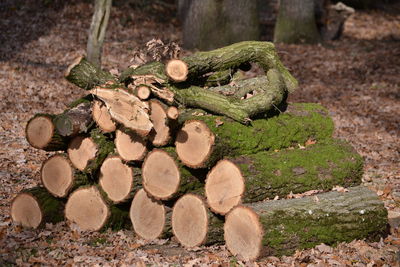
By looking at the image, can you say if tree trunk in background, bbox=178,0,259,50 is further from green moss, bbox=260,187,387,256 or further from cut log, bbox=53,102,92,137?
green moss, bbox=260,187,387,256

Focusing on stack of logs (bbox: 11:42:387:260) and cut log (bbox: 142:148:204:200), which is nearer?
stack of logs (bbox: 11:42:387:260)

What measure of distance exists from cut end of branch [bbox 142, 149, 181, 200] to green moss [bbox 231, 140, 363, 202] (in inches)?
28.6

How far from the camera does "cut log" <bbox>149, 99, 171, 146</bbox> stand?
20.9 ft

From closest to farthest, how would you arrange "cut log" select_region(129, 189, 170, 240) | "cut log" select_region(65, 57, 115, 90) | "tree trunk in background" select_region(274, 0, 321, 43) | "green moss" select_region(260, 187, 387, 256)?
"green moss" select_region(260, 187, 387, 256)
"cut log" select_region(129, 189, 170, 240)
"cut log" select_region(65, 57, 115, 90)
"tree trunk in background" select_region(274, 0, 321, 43)

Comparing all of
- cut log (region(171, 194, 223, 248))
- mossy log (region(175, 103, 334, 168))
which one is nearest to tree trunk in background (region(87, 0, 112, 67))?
mossy log (region(175, 103, 334, 168))

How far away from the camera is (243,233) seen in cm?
612

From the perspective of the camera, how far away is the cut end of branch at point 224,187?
6.32 metres

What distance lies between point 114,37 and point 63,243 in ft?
36.0

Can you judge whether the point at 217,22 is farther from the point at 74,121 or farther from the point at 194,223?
the point at 194,223

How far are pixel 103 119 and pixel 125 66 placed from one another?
780 cm

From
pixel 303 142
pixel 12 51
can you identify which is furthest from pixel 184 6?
pixel 303 142

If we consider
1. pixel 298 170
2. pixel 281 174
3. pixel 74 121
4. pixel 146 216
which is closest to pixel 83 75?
pixel 74 121

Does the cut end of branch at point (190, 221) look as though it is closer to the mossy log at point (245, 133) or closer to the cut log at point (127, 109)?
the mossy log at point (245, 133)

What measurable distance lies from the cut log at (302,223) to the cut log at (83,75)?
2373 mm
